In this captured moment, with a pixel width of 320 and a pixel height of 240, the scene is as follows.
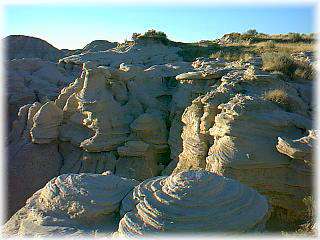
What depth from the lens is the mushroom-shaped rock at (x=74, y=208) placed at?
4195 millimetres

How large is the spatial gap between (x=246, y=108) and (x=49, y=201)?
315 centimetres

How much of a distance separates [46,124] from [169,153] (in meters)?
2.84

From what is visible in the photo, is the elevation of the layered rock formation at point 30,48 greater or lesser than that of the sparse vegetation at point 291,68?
greater

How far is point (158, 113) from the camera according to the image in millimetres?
9211

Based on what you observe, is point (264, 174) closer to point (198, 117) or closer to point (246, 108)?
point (246, 108)

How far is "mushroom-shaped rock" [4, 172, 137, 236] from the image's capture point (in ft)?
13.8

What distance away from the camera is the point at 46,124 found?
951 cm

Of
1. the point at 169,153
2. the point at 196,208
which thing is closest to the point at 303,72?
the point at 169,153

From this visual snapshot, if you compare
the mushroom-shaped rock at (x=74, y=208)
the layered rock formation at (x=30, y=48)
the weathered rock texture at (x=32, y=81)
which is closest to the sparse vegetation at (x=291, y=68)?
the mushroom-shaped rock at (x=74, y=208)

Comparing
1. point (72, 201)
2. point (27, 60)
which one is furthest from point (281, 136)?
point (27, 60)

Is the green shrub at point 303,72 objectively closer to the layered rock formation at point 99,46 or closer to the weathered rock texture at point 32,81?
the weathered rock texture at point 32,81

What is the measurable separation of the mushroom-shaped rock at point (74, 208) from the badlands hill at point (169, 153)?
1 cm

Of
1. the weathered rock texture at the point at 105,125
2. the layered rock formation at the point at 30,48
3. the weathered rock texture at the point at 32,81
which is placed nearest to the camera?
the weathered rock texture at the point at 105,125

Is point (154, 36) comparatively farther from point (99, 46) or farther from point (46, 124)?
point (46, 124)
